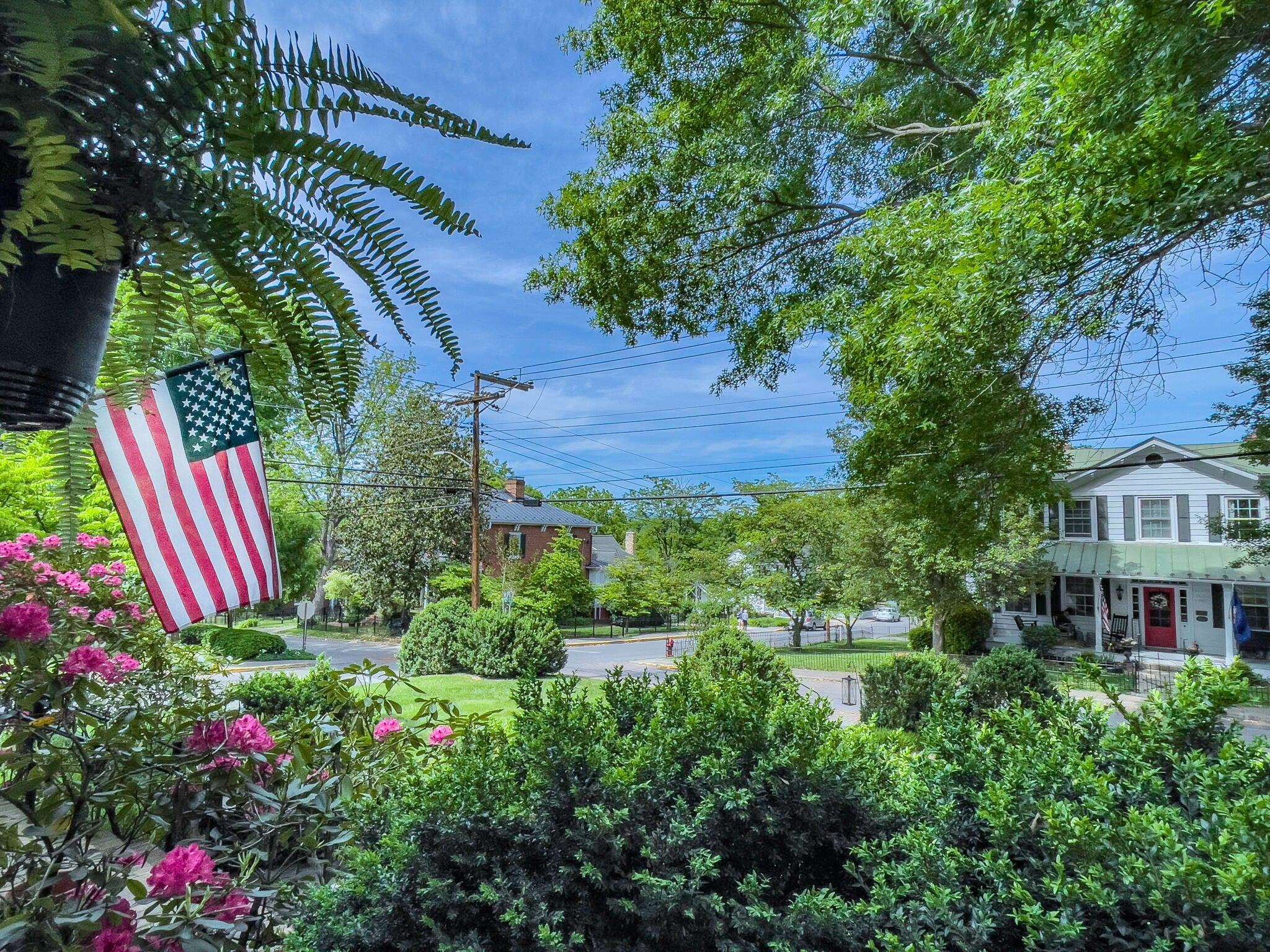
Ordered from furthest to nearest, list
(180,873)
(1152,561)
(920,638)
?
(920,638), (1152,561), (180,873)

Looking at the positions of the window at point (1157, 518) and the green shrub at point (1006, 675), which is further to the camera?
the window at point (1157, 518)

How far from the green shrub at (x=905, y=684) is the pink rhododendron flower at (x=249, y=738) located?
7819 millimetres

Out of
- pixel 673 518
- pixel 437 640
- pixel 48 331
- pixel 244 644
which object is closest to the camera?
pixel 48 331

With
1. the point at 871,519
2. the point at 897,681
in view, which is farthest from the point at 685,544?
the point at 897,681

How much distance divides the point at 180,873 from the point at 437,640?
1212 centimetres

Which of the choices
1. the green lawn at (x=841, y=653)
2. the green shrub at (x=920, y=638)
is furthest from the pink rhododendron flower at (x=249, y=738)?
the green shrub at (x=920, y=638)

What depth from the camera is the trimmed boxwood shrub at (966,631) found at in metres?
17.8

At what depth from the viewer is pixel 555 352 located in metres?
16.2

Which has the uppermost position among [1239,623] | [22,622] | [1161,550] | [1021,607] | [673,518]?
[673,518]

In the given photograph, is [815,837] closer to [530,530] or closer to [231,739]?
[231,739]

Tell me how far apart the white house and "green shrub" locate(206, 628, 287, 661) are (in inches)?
769

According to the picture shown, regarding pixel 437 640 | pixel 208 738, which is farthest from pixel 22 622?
pixel 437 640

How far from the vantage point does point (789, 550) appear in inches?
885

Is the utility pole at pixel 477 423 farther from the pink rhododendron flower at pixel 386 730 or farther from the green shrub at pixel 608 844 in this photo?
the green shrub at pixel 608 844
